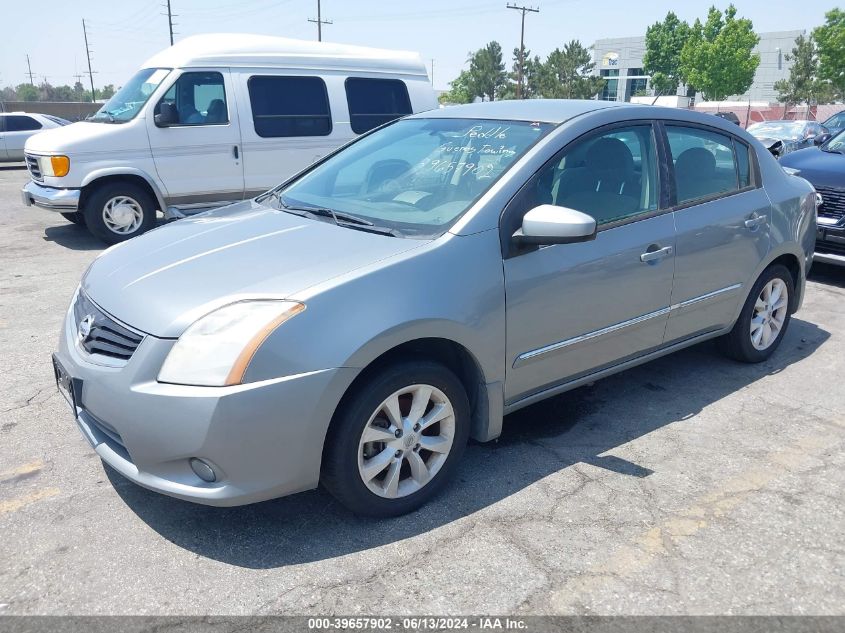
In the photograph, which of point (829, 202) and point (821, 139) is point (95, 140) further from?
point (821, 139)

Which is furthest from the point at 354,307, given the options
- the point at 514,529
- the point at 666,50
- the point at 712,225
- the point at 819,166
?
the point at 666,50

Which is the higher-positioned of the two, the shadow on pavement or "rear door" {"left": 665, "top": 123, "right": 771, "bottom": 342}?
"rear door" {"left": 665, "top": 123, "right": 771, "bottom": 342}

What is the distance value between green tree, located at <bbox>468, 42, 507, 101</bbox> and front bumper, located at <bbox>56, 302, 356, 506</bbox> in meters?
92.4

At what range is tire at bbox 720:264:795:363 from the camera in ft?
14.9

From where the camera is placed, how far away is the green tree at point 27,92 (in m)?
119

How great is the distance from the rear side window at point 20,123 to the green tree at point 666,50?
222 ft

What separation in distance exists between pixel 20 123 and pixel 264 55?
1376 cm

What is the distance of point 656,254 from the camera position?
367 cm

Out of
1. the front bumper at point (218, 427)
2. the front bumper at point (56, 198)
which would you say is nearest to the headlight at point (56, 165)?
the front bumper at point (56, 198)

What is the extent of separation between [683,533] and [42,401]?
3.46 metres

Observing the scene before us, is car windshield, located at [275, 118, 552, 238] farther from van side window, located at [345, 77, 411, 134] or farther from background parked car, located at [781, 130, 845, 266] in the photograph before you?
van side window, located at [345, 77, 411, 134]

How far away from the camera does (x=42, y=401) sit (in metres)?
3.97

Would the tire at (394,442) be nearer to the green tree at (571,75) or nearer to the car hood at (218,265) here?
Answer: the car hood at (218,265)

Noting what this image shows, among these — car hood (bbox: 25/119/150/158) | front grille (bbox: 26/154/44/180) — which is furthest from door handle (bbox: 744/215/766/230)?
front grille (bbox: 26/154/44/180)
